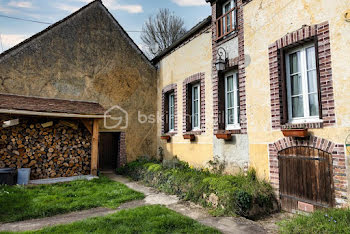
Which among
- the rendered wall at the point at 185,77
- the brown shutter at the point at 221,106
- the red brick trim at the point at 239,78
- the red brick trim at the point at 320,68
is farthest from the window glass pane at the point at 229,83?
the red brick trim at the point at 320,68

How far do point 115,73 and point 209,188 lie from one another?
22.7 ft

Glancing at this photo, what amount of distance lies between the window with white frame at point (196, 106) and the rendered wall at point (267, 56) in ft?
8.25

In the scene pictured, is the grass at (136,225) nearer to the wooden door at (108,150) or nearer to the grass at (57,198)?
the grass at (57,198)

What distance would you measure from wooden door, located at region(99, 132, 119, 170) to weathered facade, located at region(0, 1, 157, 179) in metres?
0.87

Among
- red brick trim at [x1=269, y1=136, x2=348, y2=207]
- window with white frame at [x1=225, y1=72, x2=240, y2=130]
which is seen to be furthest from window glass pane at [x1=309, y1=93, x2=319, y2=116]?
window with white frame at [x1=225, y1=72, x2=240, y2=130]

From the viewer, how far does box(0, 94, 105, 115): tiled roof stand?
7.18 meters

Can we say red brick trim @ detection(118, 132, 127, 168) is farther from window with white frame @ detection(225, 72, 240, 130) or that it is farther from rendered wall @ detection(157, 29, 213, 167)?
window with white frame @ detection(225, 72, 240, 130)

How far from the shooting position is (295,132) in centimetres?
439

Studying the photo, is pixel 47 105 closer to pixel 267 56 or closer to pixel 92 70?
pixel 92 70

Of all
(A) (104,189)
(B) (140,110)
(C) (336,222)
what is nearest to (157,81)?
(B) (140,110)

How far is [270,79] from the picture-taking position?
17.1 ft

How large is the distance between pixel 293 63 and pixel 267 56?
626 mm

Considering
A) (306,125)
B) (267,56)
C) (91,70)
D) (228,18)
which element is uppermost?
(228,18)

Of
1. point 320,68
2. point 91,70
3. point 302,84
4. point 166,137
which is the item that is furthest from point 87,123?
point 320,68
